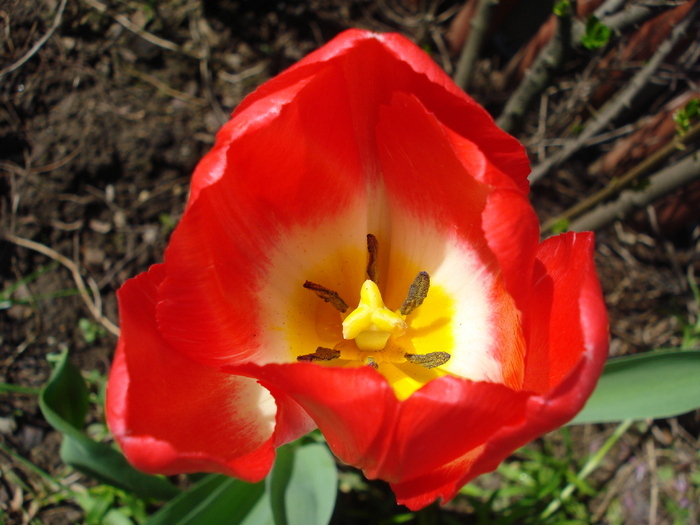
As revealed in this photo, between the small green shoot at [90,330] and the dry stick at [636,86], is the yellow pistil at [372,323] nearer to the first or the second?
the dry stick at [636,86]

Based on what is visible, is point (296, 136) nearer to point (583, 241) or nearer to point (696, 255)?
point (583, 241)

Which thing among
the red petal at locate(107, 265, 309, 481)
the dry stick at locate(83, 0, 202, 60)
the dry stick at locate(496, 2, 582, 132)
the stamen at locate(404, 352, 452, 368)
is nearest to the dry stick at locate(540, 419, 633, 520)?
the stamen at locate(404, 352, 452, 368)

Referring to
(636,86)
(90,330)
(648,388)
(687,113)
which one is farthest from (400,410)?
(90,330)

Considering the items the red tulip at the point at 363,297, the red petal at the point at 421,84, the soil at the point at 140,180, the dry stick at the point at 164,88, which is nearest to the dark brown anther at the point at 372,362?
the red tulip at the point at 363,297

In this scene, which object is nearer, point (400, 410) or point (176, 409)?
point (400, 410)

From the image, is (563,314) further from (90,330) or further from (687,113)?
(90,330)

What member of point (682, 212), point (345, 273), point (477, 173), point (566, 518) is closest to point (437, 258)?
point (345, 273)

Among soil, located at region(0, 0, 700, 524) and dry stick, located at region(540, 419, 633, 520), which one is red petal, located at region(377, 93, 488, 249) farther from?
dry stick, located at region(540, 419, 633, 520)
